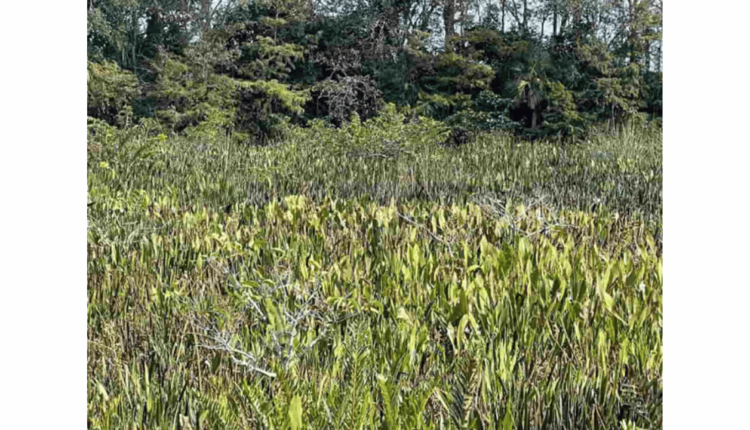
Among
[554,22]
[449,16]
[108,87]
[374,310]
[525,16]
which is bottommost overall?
[374,310]

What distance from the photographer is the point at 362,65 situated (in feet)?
29.7

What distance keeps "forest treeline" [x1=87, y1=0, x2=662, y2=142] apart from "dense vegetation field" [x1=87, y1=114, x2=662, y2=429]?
3763 mm

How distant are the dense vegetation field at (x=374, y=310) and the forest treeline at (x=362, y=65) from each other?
3763 mm

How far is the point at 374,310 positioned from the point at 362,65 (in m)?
7.33

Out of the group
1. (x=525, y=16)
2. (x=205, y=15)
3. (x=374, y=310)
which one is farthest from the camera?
(x=205, y=15)

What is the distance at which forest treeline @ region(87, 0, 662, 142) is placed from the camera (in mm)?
7621

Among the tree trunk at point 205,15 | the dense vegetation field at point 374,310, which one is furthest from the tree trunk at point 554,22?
the tree trunk at point 205,15

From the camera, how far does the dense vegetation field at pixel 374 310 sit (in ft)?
5.29

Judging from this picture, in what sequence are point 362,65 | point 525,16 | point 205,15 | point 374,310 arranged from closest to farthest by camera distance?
point 374,310
point 525,16
point 205,15
point 362,65
